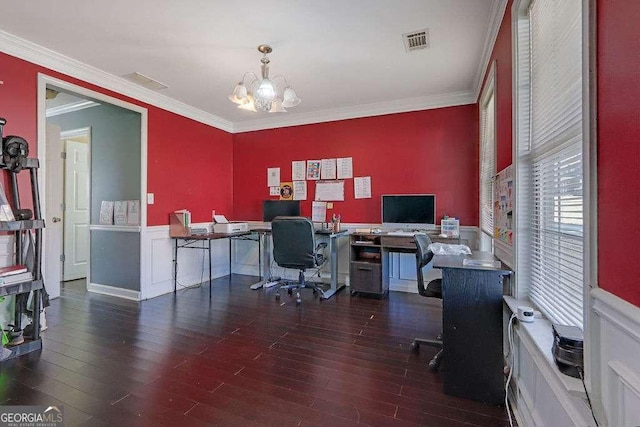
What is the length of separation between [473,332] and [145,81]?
3.99 m

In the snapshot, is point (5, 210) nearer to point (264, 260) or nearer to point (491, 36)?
point (264, 260)

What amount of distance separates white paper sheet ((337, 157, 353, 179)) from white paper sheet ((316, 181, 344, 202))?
0.12 meters

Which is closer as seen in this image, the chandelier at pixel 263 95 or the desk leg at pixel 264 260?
the chandelier at pixel 263 95

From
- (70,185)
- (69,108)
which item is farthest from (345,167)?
(70,185)

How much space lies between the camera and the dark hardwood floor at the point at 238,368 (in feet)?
5.53

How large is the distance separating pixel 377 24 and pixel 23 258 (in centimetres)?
350

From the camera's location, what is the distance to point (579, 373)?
1019 mm

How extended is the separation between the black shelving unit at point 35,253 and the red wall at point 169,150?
7.2 inches

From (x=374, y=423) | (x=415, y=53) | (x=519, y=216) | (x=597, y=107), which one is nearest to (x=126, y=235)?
(x=374, y=423)

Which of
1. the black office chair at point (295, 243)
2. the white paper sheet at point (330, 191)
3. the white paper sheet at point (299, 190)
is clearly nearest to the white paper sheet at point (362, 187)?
the white paper sheet at point (330, 191)

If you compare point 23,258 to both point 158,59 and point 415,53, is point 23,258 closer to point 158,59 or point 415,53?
point 158,59

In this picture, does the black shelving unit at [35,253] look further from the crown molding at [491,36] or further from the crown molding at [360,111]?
the crown molding at [491,36]

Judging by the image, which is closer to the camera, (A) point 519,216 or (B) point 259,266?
(A) point 519,216

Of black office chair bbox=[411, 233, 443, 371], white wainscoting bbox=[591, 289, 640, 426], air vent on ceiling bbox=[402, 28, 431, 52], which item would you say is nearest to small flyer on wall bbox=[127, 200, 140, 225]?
black office chair bbox=[411, 233, 443, 371]
